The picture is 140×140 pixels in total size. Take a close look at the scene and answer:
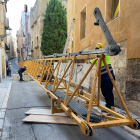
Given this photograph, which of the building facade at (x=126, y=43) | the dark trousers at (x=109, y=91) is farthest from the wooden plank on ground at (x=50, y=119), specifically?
the building facade at (x=126, y=43)

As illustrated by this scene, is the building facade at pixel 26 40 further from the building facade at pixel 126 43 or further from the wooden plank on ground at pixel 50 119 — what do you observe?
the wooden plank on ground at pixel 50 119

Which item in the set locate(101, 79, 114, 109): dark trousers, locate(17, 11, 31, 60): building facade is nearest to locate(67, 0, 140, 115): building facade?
locate(101, 79, 114, 109): dark trousers

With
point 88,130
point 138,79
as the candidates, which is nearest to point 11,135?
point 88,130

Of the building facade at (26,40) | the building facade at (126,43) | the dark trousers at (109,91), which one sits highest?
the building facade at (26,40)

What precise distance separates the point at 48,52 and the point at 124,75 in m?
18.9

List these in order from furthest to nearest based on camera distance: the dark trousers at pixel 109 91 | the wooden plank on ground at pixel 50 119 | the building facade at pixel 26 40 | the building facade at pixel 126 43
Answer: the building facade at pixel 26 40, the building facade at pixel 126 43, the dark trousers at pixel 109 91, the wooden plank on ground at pixel 50 119

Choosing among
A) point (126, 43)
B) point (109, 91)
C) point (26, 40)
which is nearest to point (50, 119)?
point (109, 91)

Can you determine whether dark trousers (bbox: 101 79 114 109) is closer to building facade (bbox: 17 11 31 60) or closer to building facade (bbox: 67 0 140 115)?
building facade (bbox: 67 0 140 115)

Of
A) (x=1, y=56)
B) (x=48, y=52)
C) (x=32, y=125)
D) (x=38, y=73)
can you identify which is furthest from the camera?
(x=48, y=52)

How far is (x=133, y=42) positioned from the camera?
4.43 meters

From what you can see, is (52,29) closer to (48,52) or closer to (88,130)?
(48,52)

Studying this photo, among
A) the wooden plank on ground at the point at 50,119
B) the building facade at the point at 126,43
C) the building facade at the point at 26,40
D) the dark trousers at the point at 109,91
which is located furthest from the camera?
the building facade at the point at 26,40

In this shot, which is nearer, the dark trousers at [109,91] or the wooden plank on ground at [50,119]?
the wooden plank on ground at [50,119]

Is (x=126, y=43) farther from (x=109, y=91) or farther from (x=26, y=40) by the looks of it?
(x=26, y=40)
